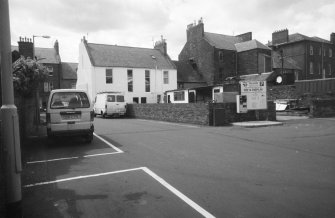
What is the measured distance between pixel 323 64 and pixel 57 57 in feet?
171

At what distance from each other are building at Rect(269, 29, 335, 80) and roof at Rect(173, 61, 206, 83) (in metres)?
16.1

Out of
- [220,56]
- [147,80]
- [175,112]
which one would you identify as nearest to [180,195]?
[175,112]

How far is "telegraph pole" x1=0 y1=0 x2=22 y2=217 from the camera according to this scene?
3849 millimetres

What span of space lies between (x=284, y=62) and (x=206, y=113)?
3830cm

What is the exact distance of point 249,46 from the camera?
48.1m

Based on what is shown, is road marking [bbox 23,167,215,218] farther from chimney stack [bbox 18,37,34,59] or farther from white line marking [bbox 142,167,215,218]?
chimney stack [bbox 18,37,34,59]

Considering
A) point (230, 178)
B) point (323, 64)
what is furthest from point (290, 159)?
point (323, 64)

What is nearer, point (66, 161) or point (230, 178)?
point (230, 178)

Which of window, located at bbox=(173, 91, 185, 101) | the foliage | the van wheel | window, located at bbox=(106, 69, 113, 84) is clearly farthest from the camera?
window, located at bbox=(106, 69, 113, 84)

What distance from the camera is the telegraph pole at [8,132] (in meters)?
3.85

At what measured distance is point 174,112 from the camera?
20.2m

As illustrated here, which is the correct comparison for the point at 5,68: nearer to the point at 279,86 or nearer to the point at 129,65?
the point at 279,86

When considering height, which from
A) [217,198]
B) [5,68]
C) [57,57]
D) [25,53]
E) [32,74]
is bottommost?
[217,198]

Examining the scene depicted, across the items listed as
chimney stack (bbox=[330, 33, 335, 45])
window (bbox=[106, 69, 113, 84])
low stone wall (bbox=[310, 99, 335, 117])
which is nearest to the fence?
low stone wall (bbox=[310, 99, 335, 117])
